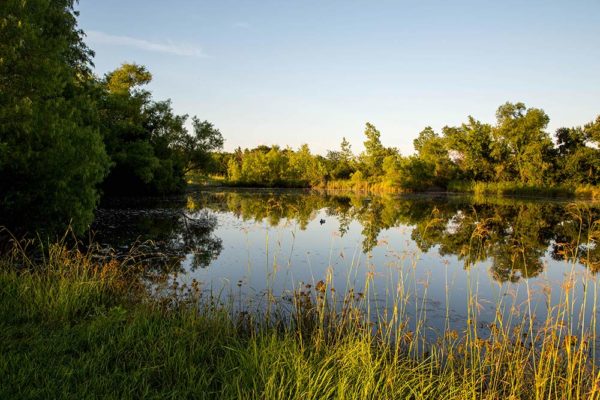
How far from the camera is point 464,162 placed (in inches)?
2461

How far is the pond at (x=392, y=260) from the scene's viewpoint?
6.83 meters

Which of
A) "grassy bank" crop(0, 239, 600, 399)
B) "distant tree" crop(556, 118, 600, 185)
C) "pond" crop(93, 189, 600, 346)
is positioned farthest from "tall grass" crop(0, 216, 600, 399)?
"distant tree" crop(556, 118, 600, 185)

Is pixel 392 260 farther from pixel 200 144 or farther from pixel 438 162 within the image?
pixel 438 162

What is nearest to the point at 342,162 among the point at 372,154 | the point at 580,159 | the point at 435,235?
the point at 372,154

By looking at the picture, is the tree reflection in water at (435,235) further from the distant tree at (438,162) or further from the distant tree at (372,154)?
the distant tree at (372,154)

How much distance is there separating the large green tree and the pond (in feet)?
8.14

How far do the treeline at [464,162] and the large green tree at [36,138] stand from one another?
42438 mm

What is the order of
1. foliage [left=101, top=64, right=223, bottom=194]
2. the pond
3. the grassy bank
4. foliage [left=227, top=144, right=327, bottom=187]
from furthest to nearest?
foliage [left=227, top=144, right=327, bottom=187] → foliage [left=101, top=64, right=223, bottom=194] → the pond → the grassy bank

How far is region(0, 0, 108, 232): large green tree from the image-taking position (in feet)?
32.6

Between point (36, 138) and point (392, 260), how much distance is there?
10747 mm

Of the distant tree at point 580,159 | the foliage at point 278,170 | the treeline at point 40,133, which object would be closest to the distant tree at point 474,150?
the distant tree at point 580,159

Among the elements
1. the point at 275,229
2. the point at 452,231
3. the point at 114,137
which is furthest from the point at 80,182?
the point at 114,137

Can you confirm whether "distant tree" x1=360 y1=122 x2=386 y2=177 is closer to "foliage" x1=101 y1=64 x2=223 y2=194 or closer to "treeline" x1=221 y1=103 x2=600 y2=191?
"treeline" x1=221 y1=103 x2=600 y2=191

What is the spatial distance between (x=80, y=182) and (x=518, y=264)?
43.9 ft
